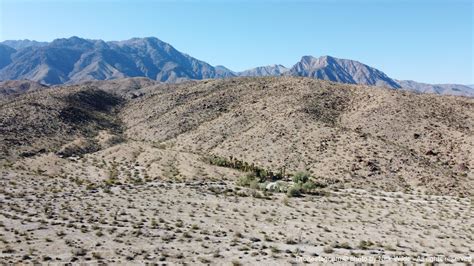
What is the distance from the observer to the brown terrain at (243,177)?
75.3 feet

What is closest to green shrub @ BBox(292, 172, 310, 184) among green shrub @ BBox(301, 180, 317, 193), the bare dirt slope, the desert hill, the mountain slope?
green shrub @ BBox(301, 180, 317, 193)

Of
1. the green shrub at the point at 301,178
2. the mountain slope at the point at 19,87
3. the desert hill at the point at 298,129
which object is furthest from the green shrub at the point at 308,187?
the mountain slope at the point at 19,87

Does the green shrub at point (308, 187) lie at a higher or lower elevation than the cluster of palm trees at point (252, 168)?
lower

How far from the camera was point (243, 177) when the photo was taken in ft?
138

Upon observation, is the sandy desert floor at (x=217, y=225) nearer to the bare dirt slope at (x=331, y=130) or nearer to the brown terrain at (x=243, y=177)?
the brown terrain at (x=243, y=177)

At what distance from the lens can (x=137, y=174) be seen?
145 ft

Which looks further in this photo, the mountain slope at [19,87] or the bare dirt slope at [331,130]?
the mountain slope at [19,87]

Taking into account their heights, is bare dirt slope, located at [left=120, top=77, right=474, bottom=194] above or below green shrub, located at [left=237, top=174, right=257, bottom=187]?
above

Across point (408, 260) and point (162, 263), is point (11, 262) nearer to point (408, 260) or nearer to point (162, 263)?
point (162, 263)

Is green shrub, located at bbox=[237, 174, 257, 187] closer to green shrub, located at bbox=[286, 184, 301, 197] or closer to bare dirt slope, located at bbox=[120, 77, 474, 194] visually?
green shrub, located at bbox=[286, 184, 301, 197]

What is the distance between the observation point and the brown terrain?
23.0 meters

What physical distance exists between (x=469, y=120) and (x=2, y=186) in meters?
57.0

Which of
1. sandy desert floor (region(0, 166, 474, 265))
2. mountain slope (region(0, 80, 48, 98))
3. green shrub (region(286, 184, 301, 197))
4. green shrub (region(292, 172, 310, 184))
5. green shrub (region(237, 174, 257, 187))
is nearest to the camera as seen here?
sandy desert floor (region(0, 166, 474, 265))

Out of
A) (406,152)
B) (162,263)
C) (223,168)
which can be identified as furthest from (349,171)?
(162,263)
